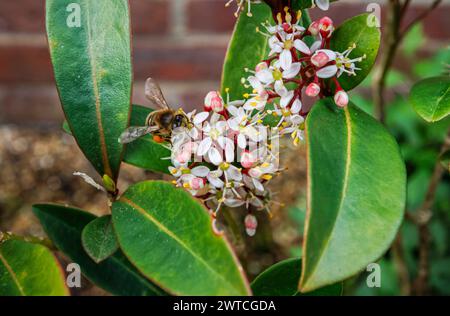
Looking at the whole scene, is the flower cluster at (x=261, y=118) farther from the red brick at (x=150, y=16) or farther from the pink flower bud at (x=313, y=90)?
the red brick at (x=150, y=16)

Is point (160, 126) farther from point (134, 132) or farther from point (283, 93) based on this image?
point (283, 93)

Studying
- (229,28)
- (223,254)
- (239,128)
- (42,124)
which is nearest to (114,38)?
(239,128)

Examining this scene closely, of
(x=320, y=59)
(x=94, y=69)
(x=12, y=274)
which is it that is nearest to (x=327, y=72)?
(x=320, y=59)

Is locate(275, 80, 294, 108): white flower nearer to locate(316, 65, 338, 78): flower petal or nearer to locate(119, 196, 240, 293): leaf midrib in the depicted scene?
locate(316, 65, 338, 78): flower petal

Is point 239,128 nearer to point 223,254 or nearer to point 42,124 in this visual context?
point 223,254

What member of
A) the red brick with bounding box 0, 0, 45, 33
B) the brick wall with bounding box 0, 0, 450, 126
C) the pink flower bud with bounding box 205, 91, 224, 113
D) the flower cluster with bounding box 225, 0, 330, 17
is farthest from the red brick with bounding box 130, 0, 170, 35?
the pink flower bud with bounding box 205, 91, 224, 113

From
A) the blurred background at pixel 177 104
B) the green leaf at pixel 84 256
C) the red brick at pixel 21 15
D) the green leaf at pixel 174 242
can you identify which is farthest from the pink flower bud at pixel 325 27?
the red brick at pixel 21 15
